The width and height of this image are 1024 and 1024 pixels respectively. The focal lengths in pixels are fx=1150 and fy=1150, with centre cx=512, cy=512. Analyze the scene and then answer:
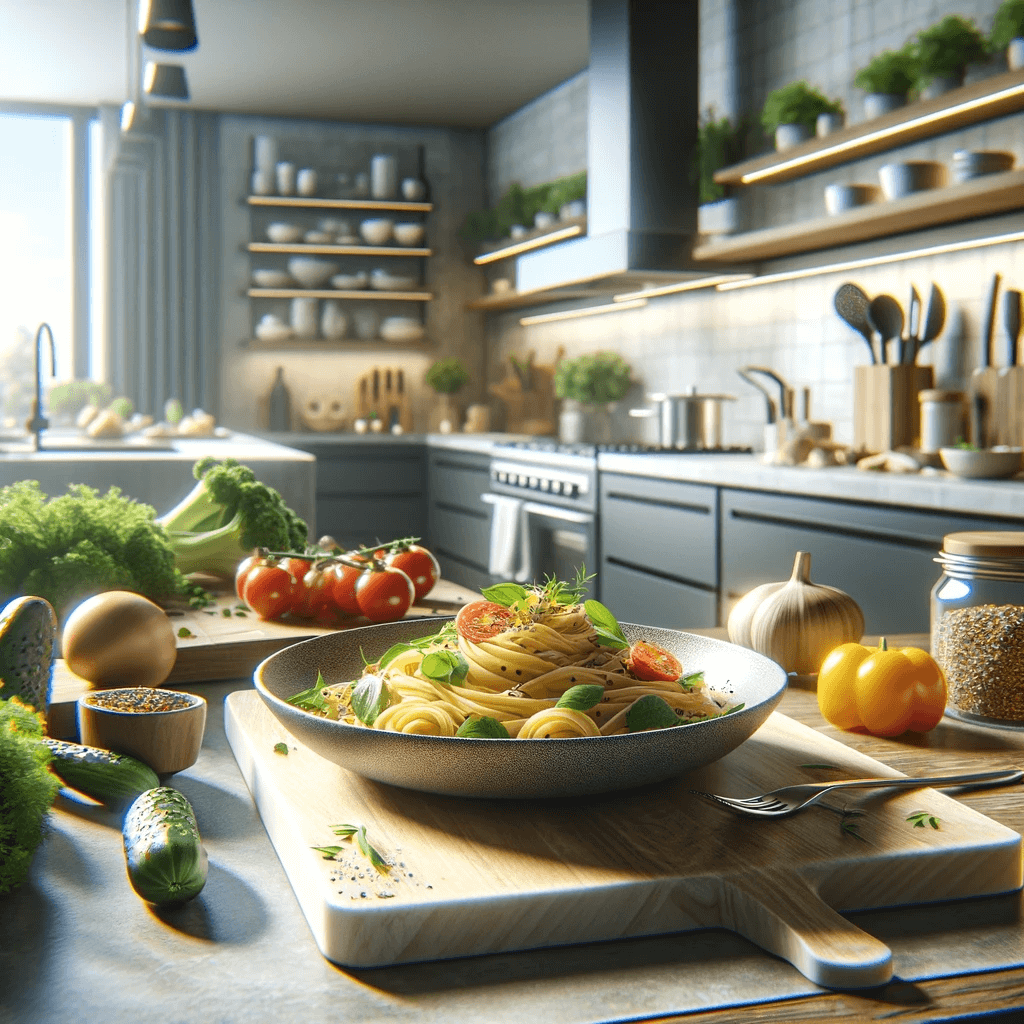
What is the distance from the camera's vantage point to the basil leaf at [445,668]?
828 mm

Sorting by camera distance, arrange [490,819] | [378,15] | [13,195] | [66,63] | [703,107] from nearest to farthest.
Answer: [490,819], [703,107], [378,15], [66,63], [13,195]

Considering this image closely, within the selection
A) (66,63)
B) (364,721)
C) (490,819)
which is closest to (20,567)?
(364,721)

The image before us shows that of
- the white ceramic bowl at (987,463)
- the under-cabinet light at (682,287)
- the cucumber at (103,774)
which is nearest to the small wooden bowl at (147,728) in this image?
the cucumber at (103,774)

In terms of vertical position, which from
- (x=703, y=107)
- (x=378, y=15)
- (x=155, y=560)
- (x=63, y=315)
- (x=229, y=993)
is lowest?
(x=229, y=993)

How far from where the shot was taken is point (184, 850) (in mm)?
663

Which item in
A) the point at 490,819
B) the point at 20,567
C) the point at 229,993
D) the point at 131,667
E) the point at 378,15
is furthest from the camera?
the point at 378,15

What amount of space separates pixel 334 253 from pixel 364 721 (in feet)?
22.0

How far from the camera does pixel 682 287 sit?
4.83 meters

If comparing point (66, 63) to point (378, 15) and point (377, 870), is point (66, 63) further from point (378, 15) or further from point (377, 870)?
point (377, 870)

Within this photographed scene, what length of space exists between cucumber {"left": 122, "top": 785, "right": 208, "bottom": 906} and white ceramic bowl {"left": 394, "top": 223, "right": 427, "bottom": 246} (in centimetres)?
667

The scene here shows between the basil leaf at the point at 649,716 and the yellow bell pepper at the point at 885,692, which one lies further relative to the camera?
the yellow bell pepper at the point at 885,692

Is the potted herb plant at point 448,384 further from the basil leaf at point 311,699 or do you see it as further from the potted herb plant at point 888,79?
the basil leaf at point 311,699

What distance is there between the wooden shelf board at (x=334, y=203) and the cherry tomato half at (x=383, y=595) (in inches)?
232

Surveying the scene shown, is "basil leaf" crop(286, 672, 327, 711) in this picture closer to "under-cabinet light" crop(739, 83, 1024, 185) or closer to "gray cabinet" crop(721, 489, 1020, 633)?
"gray cabinet" crop(721, 489, 1020, 633)
